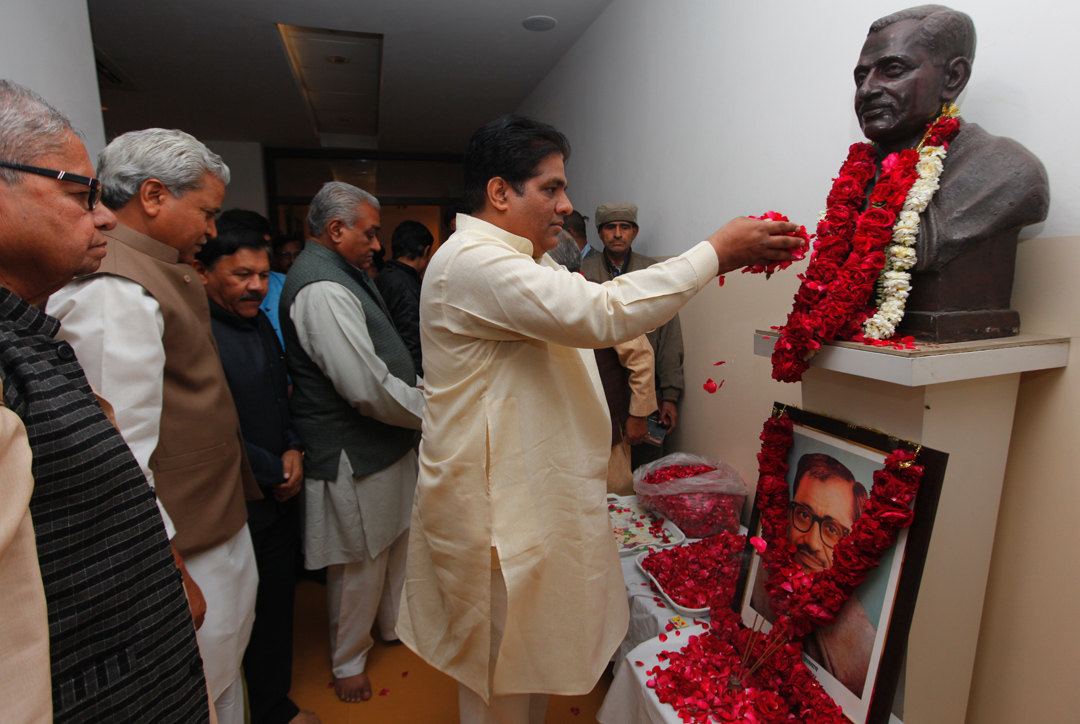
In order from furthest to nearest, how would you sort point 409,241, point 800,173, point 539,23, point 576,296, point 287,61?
point 287,61 < point 539,23 < point 409,241 < point 800,173 < point 576,296

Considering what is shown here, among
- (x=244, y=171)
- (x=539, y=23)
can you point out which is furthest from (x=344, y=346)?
(x=244, y=171)

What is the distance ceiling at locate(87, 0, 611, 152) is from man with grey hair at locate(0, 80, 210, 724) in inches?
121

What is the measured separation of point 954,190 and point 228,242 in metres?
1.97

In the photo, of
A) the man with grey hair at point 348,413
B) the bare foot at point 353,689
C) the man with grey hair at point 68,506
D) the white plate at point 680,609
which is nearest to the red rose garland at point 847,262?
the white plate at point 680,609

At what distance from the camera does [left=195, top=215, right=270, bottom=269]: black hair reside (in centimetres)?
185

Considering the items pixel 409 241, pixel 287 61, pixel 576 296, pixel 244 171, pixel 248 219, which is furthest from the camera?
pixel 244 171

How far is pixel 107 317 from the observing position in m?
1.16

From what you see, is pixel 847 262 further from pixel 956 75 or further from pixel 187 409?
pixel 187 409

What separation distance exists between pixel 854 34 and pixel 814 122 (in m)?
0.24

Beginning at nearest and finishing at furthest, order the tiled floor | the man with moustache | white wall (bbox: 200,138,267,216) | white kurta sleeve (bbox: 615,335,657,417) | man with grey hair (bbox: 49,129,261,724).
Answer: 1. man with grey hair (bbox: 49,129,261,724)
2. the man with moustache
3. the tiled floor
4. white kurta sleeve (bbox: 615,335,657,417)
5. white wall (bbox: 200,138,267,216)

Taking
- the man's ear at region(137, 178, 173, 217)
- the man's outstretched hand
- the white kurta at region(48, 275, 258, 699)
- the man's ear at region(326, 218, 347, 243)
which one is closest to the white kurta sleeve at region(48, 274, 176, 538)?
the white kurta at region(48, 275, 258, 699)

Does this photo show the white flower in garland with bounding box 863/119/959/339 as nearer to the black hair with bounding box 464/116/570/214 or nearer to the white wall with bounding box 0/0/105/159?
the black hair with bounding box 464/116/570/214

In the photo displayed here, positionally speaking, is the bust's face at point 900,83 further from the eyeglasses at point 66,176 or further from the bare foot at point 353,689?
the bare foot at point 353,689

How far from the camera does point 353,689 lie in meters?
2.12
